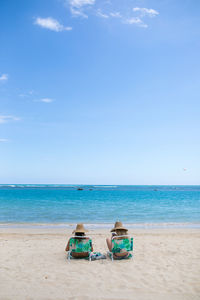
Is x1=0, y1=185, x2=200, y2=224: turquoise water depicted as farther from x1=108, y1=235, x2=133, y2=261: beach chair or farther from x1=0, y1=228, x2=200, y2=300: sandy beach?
x1=108, y1=235, x2=133, y2=261: beach chair

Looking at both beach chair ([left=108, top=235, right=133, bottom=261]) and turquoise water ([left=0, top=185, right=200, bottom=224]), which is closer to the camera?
beach chair ([left=108, top=235, right=133, bottom=261])

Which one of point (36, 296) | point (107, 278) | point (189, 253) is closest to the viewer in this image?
point (36, 296)

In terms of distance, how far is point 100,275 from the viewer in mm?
5984

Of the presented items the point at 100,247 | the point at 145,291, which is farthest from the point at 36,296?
the point at 100,247

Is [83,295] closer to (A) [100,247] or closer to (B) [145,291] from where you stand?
(B) [145,291]

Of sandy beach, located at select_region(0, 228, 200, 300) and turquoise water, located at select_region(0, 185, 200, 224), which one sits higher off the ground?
sandy beach, located at select_region(0, 228, 200, 300)

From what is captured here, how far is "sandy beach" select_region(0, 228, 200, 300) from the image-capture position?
4.96 meters

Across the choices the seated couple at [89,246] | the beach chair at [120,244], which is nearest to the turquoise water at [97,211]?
the seated couple at [89,246]

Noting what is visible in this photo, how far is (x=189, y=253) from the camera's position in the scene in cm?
820

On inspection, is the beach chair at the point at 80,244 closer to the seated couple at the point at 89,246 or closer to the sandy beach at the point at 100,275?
the seated couple at the point at 89,246

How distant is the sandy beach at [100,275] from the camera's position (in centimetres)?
496

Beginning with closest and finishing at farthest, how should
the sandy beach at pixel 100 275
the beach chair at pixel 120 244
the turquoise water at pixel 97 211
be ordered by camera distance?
the sandy beach at pixel 100 275, the beach chair at pixel 120 244, the turquoise water at pixel 97 211

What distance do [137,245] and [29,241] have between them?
4.27m

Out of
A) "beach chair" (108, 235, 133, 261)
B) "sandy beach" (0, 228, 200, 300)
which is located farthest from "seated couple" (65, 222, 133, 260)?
"sandy beach" (0, 228, 200, 300)
